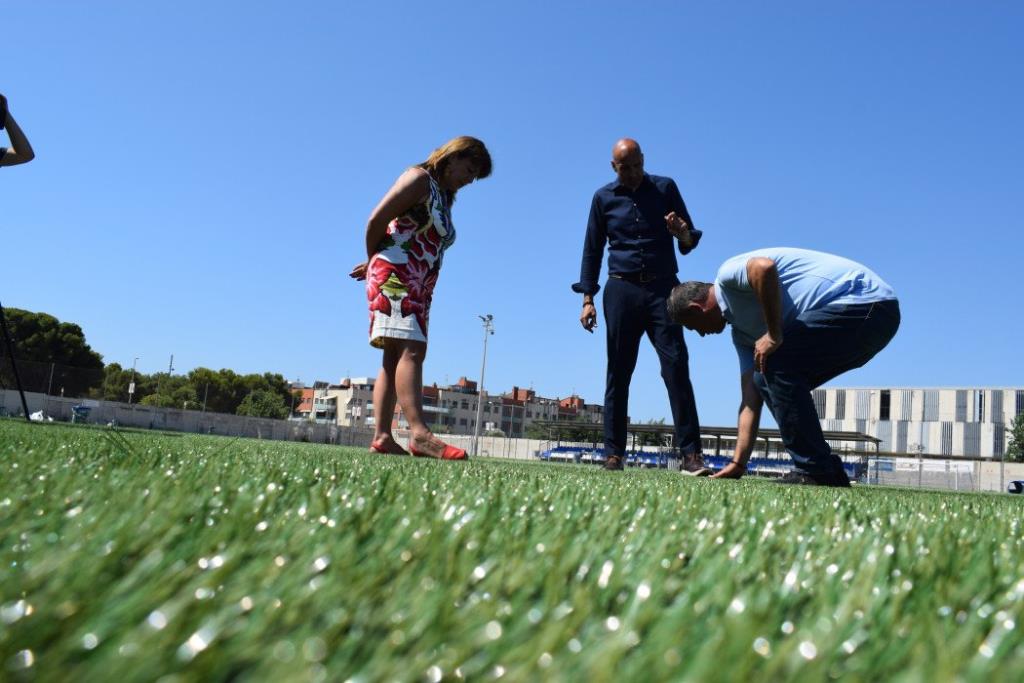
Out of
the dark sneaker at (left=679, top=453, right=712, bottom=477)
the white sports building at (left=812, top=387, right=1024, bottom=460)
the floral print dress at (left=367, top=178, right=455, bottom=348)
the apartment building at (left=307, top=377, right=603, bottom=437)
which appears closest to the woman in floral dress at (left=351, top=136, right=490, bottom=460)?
the floral print dress at (left=367, top=178, right=455, bottom=348)

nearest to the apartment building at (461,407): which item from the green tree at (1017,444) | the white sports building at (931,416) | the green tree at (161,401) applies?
the green tree at (161,401)

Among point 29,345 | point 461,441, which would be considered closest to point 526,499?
point 461,441

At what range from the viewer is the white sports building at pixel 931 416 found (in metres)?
78.8

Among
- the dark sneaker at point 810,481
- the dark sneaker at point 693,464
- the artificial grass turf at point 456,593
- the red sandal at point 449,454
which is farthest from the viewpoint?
the dark sneaker at point 693,464

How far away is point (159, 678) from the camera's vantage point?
382mm

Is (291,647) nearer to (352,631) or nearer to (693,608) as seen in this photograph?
(352,631)

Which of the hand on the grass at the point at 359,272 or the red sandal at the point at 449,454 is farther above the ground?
the hand on the grass at the point at 359,272

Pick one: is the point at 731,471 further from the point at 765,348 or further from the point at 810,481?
the point at 765,348

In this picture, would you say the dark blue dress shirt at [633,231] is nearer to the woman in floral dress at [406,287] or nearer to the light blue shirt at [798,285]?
the light blue shirt at [798,285]

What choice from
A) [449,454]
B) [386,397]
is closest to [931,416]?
[386,397]

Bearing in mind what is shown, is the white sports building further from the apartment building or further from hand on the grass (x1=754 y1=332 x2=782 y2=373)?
hand on the grass (x1=754 y1=332 x2=782 y2=373)

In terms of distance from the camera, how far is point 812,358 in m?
3.55

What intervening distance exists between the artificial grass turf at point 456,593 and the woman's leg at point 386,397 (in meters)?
3.07

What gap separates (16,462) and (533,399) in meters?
128
